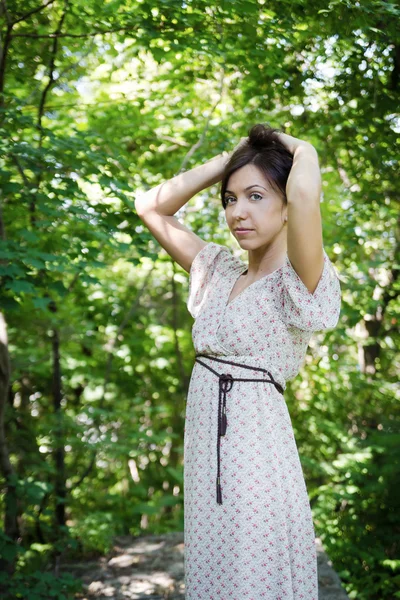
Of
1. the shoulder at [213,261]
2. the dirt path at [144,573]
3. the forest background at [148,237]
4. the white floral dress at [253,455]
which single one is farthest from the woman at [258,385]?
the dirt path at [144,573]

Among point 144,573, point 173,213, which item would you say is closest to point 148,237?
point 173,213

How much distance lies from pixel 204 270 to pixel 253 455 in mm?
585

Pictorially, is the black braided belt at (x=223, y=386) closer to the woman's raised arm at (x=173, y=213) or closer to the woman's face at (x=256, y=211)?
the woman's face at (x=256, y=211)

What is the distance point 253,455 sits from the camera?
5.16 feet

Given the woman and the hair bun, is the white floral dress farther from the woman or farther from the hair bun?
the hair bun

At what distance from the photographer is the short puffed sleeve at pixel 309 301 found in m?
1.56

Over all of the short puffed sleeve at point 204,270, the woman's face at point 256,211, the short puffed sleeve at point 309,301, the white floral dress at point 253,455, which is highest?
the woman's face at point 256,211

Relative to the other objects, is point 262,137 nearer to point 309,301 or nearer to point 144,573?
point 309,301

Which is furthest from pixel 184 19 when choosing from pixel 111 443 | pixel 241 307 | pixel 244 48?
pixel 111 443

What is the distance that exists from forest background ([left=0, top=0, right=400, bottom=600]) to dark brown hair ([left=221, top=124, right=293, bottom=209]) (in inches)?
34.4

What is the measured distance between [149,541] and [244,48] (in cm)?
315

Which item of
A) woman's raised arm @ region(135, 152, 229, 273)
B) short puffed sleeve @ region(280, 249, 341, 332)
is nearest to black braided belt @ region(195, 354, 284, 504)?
short puffed sleeve @ region(280, 249, 341, 332)

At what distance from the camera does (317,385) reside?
230 inches

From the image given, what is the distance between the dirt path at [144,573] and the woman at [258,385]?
1.83 meters
